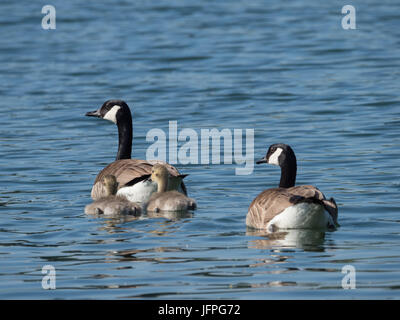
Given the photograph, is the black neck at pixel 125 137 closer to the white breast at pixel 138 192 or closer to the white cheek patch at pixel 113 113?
the white cheek patch at pixel 113 113

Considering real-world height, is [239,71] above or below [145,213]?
above

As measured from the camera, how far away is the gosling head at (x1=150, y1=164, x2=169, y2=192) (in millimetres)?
12844

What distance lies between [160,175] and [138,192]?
586mm

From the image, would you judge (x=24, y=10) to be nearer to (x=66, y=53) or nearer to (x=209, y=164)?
(x=66, y=53)

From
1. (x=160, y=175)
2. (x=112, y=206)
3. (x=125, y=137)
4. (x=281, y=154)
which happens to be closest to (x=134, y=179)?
(x=160, y=175)

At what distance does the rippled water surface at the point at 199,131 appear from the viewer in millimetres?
9688

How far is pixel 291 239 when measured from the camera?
10953mm

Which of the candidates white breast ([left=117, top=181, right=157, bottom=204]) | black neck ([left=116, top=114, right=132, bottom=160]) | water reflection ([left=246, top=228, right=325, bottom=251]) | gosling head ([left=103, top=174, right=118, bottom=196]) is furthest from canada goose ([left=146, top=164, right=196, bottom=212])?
black neck ([left=116, top=114, right=132, bottom=160])

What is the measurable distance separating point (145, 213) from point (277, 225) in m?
2.33

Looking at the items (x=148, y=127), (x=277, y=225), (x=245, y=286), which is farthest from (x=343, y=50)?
(x=245, y=286)

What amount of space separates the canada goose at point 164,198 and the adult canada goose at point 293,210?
123 centimetres

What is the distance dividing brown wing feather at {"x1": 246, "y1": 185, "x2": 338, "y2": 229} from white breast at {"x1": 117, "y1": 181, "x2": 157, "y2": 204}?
218 cm

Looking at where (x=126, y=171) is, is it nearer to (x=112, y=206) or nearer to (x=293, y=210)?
(x=112, y=206)

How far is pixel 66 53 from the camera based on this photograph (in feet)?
104
